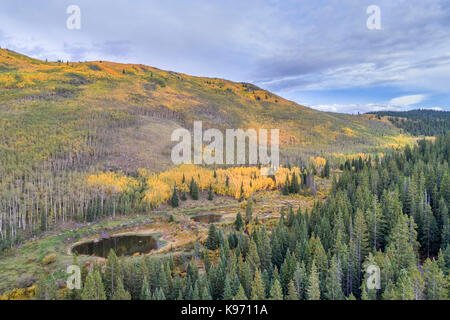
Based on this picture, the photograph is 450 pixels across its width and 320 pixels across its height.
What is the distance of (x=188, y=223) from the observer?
89.3m

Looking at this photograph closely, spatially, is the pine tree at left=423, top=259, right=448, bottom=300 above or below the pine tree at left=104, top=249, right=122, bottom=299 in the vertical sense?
above

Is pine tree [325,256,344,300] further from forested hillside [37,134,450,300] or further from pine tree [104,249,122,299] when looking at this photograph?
pine tree [104,249,122,299]

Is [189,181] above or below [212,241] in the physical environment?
above

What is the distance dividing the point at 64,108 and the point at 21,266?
153m

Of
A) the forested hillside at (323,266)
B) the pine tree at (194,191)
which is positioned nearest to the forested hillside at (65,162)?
the pine tree at (194,191)

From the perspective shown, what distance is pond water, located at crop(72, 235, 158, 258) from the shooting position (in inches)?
2630

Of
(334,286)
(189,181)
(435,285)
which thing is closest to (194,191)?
(189,181)

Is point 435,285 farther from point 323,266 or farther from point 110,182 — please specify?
point 110,182

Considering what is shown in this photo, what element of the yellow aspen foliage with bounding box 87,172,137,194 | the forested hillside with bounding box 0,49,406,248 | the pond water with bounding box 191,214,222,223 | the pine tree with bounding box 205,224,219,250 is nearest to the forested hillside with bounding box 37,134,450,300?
the pine tree with bounding box 205,224,219,250

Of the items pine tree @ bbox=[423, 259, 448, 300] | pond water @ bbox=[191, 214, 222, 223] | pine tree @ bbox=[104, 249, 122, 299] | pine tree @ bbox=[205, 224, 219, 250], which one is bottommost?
pond water @ bbox=[191, 214, 222, 223]

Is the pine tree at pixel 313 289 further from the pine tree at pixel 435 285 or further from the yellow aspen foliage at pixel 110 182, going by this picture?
the yellow aspen foliage at pixel 110 182

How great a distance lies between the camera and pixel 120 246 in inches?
2817
